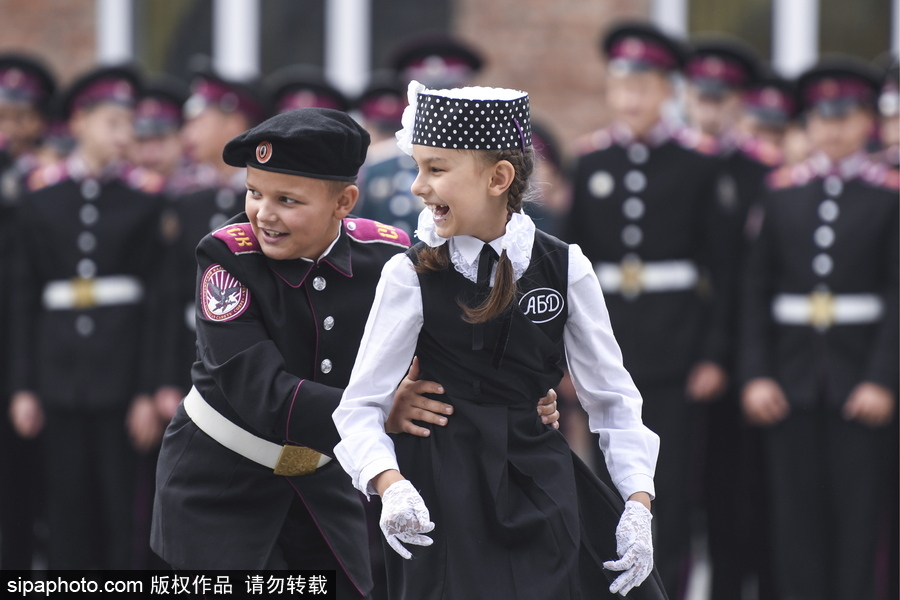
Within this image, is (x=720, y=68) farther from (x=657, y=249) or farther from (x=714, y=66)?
(x=657, y=249)

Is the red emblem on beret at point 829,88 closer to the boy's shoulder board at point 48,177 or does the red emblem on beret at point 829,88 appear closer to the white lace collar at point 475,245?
the white lace collar at point 475,245

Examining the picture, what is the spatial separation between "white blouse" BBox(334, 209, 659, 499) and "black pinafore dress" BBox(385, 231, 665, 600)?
0.12 ft

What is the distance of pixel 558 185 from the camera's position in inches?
329

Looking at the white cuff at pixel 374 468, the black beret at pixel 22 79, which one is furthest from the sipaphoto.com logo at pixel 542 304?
the black beret at pixel 22 79

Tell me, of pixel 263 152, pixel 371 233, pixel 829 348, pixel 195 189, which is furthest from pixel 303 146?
pixel 195 189

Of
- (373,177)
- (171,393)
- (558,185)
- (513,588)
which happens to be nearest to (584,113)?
(558,185)

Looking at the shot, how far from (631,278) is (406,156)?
3.96 ft

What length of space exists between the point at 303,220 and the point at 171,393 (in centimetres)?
304

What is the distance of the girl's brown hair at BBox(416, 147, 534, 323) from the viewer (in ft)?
10.3

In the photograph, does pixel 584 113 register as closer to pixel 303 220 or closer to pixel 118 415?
pixel 118 415

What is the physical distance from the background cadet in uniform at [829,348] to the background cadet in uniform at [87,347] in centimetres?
281

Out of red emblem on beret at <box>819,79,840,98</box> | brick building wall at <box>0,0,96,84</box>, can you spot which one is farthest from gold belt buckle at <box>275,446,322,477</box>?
brick building wall at <box>0,0,96,84</box>

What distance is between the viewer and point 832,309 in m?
5.95

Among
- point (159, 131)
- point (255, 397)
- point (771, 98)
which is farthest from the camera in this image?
point (159, 131)
